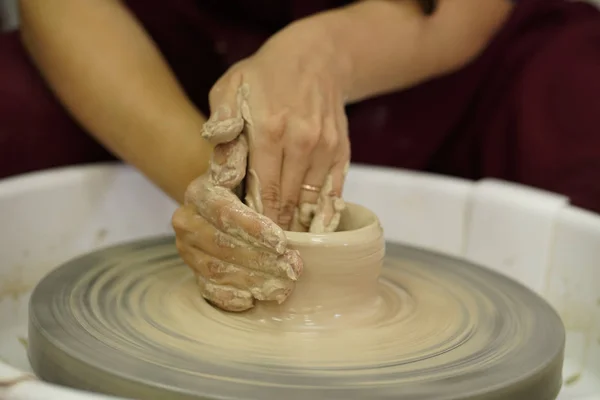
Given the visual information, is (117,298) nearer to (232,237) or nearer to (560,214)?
(232,237)

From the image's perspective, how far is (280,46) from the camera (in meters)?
0.97

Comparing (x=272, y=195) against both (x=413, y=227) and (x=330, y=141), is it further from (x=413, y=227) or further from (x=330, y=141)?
(x=413, y=227)

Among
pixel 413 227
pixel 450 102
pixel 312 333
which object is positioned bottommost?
pixel 413 227

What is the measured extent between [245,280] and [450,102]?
786 mm

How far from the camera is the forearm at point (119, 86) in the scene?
41.6 inches

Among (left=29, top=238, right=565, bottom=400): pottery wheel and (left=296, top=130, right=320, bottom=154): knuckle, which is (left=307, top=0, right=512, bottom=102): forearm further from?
(left=29, top=238, right=565, bottom=400): pottery wheel

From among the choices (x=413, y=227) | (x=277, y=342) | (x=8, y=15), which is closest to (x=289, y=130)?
(x=277, y=342)

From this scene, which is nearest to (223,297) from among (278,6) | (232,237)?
(232,237)

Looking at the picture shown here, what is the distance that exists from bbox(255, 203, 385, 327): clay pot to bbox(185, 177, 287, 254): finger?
1.6 inches

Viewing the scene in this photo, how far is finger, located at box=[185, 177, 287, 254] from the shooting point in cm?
77

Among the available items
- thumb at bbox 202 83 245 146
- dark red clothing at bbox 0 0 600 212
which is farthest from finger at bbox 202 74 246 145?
dark red clothing at bbox 0 0 600 212

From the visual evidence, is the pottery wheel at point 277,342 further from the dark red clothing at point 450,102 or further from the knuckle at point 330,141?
the dark red clothing at point 450,102

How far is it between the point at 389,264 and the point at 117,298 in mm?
390

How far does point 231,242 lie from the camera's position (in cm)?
80
